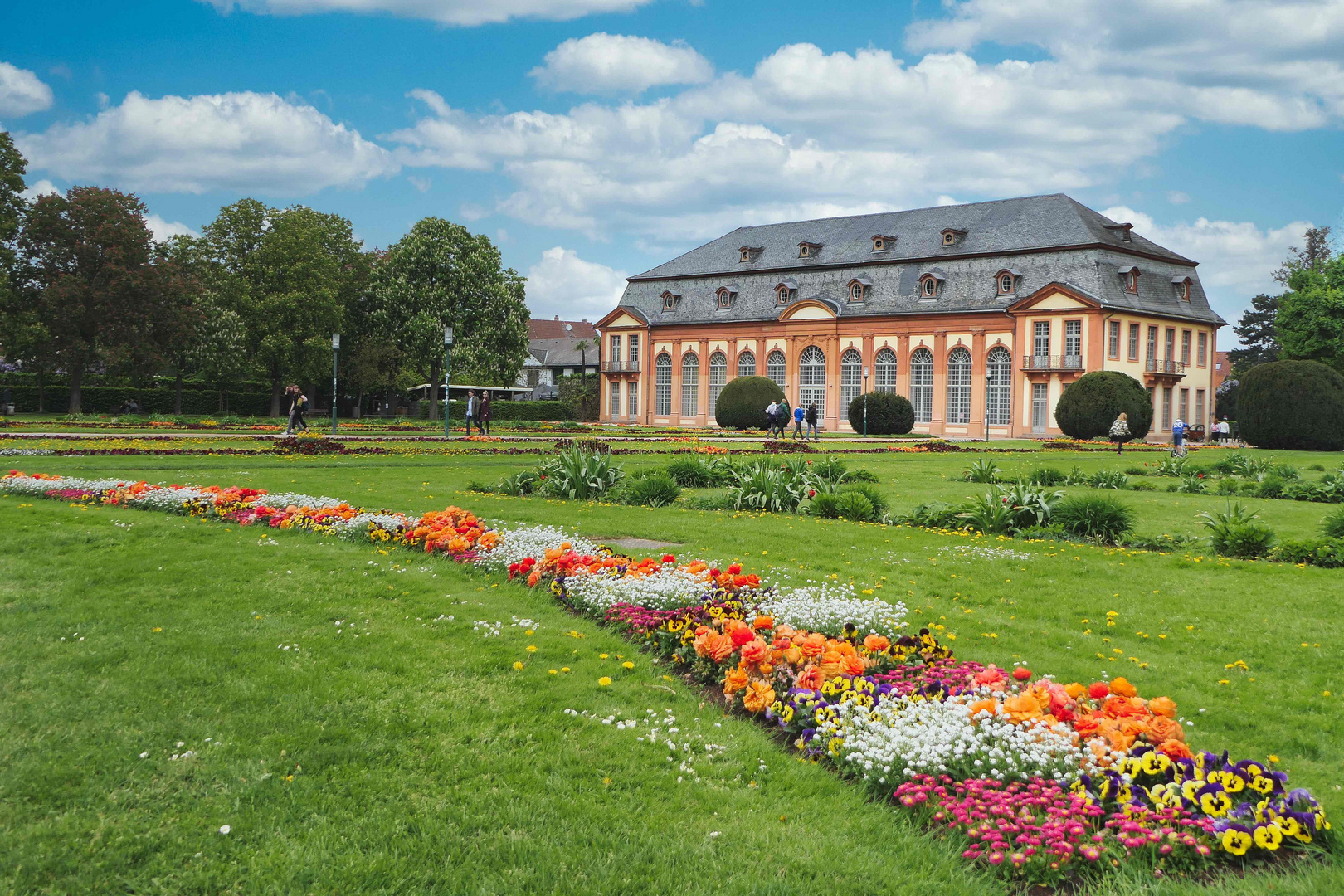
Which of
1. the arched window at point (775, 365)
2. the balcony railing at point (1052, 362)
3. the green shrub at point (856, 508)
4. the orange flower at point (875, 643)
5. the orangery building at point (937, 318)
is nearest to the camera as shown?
the orange flower at point (875, 643)

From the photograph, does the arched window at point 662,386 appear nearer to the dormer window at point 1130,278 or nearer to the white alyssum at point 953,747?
the dormer window at point 1130,278

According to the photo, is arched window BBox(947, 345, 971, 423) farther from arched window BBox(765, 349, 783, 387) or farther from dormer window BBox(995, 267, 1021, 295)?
arched window BBox(765, 349, 783, 387)

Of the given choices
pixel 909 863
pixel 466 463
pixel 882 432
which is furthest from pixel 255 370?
pixel 909 863

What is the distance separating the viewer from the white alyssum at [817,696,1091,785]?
3951 mm

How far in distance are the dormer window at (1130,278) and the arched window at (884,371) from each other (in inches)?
496

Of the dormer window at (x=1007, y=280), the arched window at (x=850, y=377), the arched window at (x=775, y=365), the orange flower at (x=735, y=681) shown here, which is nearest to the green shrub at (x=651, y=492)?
the orange flower at (x=735, y=681)

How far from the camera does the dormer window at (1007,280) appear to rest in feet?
170

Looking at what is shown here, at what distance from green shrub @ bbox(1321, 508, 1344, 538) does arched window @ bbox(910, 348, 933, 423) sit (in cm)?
4564

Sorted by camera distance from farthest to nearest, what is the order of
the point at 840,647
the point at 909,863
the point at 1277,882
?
the point at 840,647 < the point at 909,863 < the point at 1277,882

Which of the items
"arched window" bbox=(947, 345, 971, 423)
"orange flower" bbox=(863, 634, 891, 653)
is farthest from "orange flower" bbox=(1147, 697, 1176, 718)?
"arched window" bbox=(947, 345, 971, 423)

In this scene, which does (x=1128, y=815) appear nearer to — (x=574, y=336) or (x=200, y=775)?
(x=200, y=775)

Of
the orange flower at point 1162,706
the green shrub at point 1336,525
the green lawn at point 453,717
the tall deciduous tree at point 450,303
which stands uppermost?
the tall deciduous tree at point 450,303

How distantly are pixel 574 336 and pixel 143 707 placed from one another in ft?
366

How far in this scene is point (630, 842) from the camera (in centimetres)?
357
